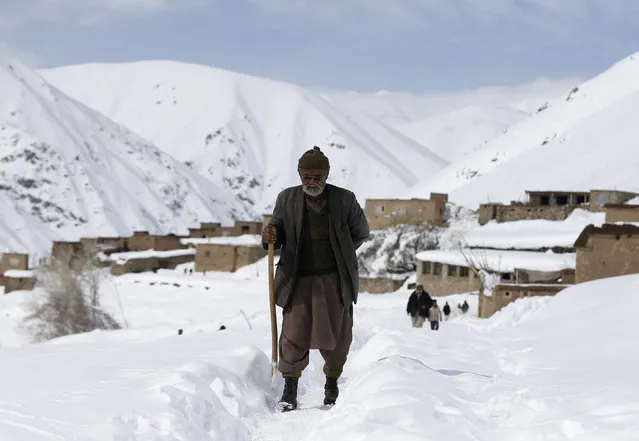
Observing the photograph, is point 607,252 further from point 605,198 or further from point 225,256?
point 225,256

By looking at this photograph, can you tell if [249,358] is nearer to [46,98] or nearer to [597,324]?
[597,324]

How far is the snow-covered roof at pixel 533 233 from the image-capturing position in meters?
44.8

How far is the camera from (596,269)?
2372 cm

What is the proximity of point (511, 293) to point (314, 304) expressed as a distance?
18591 mm

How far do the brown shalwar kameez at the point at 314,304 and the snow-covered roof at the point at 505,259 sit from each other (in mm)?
31841

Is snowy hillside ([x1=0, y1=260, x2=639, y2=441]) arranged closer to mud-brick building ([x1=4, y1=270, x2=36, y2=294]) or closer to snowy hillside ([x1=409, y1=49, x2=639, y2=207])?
mud-brick building ([x1=4, y1=270, x2=36, y2=294])

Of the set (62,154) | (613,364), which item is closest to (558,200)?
(613,364)

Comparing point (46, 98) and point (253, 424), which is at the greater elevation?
point (46, 98)

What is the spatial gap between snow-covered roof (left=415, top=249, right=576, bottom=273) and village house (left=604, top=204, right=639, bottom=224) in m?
2.29

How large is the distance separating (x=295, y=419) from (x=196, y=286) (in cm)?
4902

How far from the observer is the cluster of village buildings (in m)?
23.8

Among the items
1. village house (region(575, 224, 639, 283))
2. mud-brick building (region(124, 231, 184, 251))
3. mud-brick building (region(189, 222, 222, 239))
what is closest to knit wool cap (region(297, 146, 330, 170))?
village house (region(575, 224, 639, 283))

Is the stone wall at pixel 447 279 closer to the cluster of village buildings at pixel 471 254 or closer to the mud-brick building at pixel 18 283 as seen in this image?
the cluster of village buildings at pixel 471 254

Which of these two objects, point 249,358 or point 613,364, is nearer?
point 613,364
